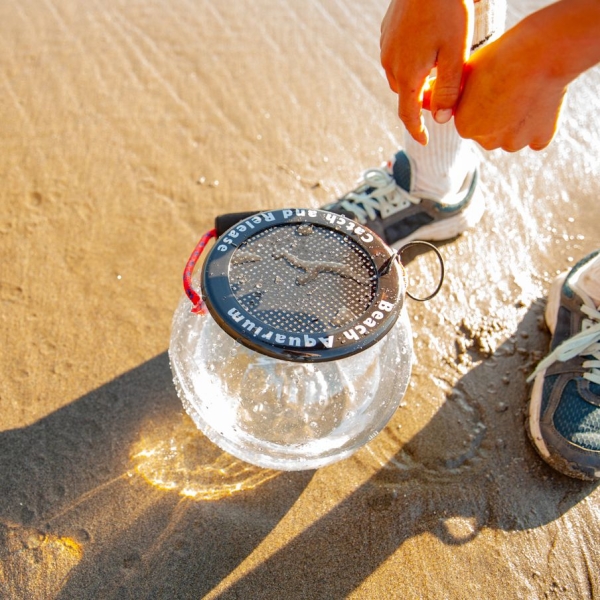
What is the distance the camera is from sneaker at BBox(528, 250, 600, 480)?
200 centimetres

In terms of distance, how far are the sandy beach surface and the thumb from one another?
100 centimetres

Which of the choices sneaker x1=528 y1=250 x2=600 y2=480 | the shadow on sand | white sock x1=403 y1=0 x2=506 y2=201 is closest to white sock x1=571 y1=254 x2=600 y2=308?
sneaker x1=528 y1=250 x2=600 y2=480

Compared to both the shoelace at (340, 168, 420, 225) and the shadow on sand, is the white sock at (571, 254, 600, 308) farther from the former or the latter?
the shoelace at (340, 168, 420, 225)

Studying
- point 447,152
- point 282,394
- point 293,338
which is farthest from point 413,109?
point 282,394

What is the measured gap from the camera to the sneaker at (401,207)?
2533mm

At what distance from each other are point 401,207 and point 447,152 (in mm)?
307

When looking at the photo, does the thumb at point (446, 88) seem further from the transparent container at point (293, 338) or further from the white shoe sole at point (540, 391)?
the white shoe sole at point (540, 391)

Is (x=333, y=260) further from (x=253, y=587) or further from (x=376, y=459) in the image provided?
(x=253, y=587)

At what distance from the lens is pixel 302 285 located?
1.53 meters

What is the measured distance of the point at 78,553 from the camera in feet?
5.77

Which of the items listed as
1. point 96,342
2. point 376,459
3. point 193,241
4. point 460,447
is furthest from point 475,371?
point 96,342

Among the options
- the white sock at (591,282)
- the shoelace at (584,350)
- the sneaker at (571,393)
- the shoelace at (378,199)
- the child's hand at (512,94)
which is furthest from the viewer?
the shoelace at (378,199)

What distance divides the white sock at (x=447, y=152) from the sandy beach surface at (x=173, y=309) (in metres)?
0.28

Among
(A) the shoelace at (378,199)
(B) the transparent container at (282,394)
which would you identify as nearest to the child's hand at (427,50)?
(B) the transparent container at (282,394)
